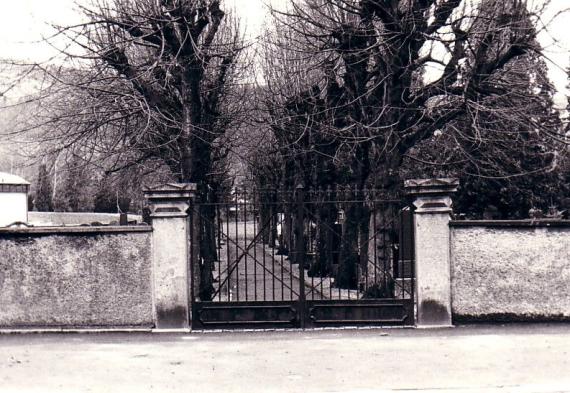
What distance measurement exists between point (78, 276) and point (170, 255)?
1.39 meters

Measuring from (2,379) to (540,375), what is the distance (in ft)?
19.0

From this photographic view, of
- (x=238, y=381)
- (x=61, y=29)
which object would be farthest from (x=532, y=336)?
(x=61, y=29)

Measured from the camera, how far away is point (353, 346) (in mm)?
10055

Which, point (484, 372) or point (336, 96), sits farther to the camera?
point (336, 96)

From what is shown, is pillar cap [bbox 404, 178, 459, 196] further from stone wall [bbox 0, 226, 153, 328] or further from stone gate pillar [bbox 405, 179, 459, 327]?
stone wall [bbox 0, 226, 153, 328]

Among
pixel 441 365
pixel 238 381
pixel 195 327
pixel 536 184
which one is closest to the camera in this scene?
pixel 238 381

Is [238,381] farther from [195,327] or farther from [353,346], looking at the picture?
[195,327]

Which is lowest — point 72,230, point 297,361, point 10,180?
point 297,361

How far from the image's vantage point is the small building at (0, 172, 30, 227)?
55000mm

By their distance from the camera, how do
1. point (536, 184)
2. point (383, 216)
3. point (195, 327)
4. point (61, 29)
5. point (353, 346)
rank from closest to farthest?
point (353, 346) → point (195, 327) → point (61, 29) → point (383, 216) → point (536, 184)

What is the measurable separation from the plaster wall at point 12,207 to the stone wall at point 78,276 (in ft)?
149

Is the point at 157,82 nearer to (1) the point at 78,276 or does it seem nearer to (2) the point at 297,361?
(1) the point at 78,276

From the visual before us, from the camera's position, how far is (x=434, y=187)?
11102 mm

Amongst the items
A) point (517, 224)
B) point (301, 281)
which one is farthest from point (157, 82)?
point (517, 224)
